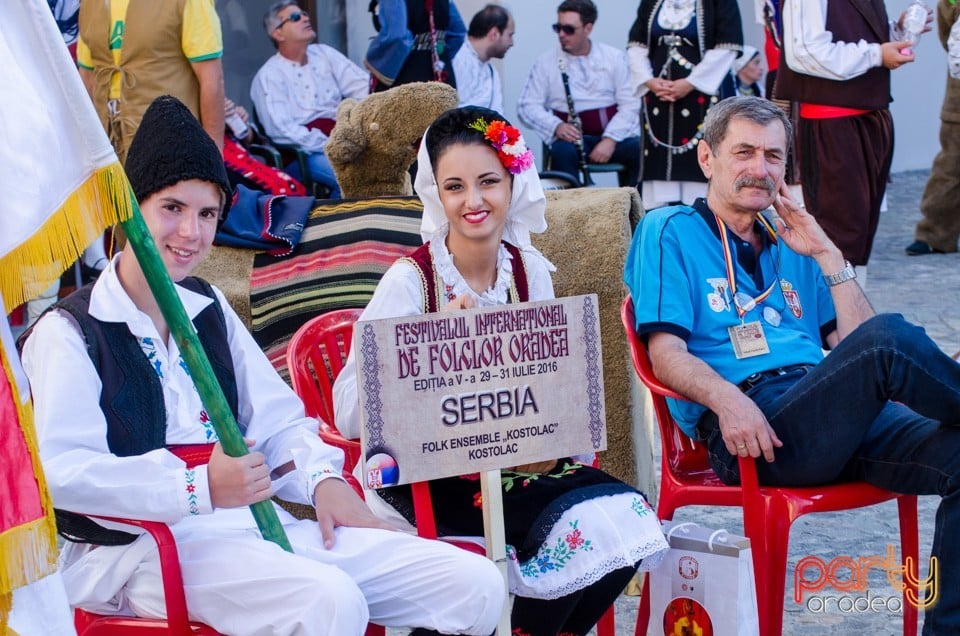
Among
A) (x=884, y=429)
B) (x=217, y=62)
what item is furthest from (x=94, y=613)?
(x=217, y=62)

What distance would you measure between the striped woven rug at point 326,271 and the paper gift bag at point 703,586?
4.65 ft

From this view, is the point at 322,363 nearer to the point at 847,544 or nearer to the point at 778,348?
the point at 778,348

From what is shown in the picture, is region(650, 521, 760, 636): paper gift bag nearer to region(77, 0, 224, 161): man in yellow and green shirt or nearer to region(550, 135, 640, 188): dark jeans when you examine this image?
region(77, 0, 224, 161): man in yellow and green shirt

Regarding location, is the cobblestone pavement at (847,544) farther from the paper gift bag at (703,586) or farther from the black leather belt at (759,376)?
the black leather belt at (759,376)

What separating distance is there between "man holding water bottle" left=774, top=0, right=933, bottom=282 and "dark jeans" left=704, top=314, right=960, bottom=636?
3157mm

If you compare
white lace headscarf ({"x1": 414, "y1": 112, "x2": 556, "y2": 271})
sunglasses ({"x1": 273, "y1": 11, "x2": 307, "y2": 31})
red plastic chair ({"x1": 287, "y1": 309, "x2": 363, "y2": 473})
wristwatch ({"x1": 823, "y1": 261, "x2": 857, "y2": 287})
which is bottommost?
red plastic chair ({"x1": 287, "y1": 309, "x2": 363, "y2": 473})

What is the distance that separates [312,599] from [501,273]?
1.06 meters

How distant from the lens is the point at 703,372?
313 centimetres

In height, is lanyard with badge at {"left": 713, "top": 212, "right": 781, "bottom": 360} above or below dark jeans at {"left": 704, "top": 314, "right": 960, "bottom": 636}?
above

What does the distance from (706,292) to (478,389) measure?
1.02 metres

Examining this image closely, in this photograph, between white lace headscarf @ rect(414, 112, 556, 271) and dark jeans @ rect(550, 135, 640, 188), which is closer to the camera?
white lace headscarf @ rect(414, 112, 556, 271)

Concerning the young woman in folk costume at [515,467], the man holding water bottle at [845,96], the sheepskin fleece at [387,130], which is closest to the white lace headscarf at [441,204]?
the young woman in folk costume at [515,467]

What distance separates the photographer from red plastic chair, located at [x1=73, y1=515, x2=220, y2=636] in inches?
92.5

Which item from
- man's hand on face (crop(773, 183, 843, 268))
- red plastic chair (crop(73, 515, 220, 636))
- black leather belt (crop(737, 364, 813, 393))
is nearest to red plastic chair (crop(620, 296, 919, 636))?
black leather belt (crop(737, 364, 813, 393))
